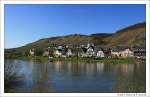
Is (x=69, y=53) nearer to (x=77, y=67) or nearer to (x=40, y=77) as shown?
(x=77, y=67)

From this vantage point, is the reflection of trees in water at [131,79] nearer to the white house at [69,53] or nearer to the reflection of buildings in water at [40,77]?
the white house at [69,53]

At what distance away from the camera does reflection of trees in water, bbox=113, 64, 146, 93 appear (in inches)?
196

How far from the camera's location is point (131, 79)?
199 inches

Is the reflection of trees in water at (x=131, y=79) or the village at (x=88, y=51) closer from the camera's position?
the reflection of trees in water at (x=131, y=79)

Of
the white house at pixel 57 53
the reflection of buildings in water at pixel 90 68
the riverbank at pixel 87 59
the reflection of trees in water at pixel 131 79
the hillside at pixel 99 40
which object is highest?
the hillside at pixel 99 40

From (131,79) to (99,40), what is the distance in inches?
20.2

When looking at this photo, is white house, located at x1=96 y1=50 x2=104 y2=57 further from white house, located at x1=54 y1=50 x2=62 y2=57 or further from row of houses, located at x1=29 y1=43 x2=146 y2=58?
white house, located at x1=54 y1=50 x2=62 y2=57

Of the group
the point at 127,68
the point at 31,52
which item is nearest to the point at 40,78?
the point at 31,52

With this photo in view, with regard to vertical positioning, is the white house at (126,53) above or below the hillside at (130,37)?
below

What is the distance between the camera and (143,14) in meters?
5.00

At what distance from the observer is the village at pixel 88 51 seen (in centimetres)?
509

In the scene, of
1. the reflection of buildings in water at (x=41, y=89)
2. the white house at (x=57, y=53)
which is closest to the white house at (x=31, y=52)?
the white house at (x=57, y=53)

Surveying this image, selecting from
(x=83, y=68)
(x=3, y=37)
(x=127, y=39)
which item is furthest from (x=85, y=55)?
(x=3, y=37)

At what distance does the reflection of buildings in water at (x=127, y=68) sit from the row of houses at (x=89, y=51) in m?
0.10
